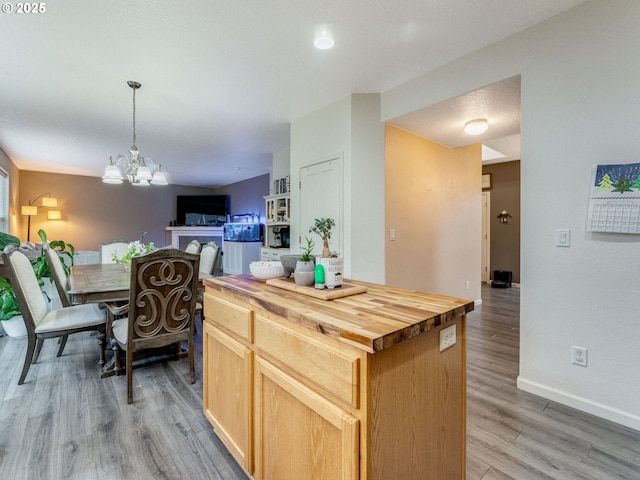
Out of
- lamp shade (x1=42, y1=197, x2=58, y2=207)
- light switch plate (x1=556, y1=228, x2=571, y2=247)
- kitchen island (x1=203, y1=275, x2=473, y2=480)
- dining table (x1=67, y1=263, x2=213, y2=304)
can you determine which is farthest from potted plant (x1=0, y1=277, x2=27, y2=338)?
lamp shade (x1=42, y1=197, x2=58, y2=207)

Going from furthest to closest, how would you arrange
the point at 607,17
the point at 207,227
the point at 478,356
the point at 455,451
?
the point at 207,227 → the point at 478,356 → the point at 607,17 → the point at 455,451

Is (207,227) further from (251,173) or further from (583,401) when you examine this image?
(583,401)

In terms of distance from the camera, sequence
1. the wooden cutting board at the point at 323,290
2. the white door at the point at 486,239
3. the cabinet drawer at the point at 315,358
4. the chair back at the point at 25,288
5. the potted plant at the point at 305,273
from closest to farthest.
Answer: the cabinet drawer at the point at 315,358, the wooden cutting board at the point at 323,290, the potted plant at the point at 305,273, the chair back at the point at 25,288, the white door at the point at 486,239

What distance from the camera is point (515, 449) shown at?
5.40 feet

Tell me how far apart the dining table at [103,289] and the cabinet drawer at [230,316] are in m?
1.06

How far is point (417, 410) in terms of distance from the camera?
1.03 metres

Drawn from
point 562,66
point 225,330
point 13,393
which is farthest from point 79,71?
point 562,66

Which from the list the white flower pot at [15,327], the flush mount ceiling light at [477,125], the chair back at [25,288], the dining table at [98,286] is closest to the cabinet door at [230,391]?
the dining table at [98,286]

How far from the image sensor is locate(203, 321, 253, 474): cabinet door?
1356 mm

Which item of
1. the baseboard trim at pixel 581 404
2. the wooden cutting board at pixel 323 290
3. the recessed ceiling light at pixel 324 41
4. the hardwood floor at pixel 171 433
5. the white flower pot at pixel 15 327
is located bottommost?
the hardwood floor at pixel 171 433

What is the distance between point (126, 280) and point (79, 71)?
6.49 feet

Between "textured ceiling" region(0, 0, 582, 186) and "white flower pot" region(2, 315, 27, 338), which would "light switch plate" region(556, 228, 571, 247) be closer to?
"textured ceiling" region(0, 0, 582, 186)

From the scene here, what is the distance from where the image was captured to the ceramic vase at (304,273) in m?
1.45

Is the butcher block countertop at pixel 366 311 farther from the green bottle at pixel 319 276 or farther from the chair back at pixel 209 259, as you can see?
the chair back at pixel 209 259
